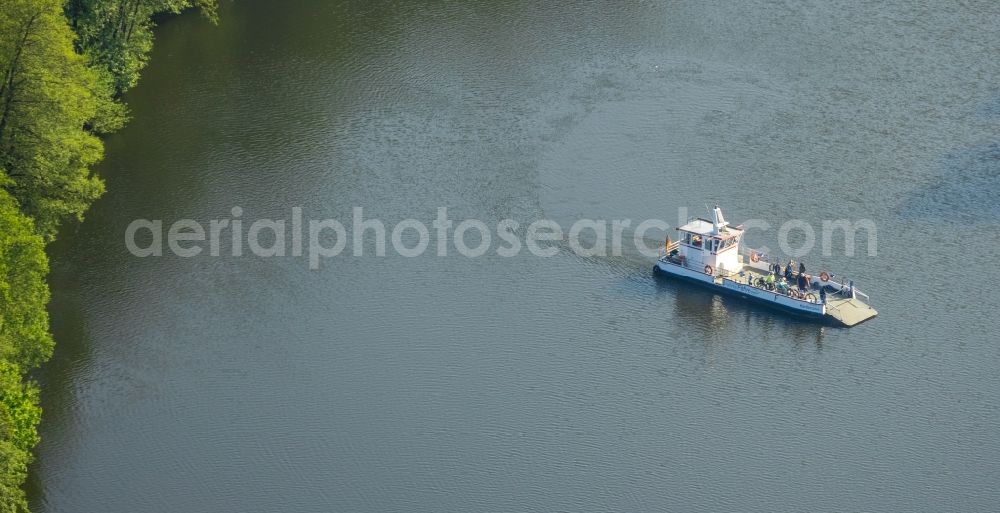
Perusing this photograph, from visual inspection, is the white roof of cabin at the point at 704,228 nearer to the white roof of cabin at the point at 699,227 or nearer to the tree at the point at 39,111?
the white roof of cabin at the point at 699,227

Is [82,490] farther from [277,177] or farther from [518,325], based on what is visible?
[277,177]

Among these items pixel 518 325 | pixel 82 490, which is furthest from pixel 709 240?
pixel 82 490

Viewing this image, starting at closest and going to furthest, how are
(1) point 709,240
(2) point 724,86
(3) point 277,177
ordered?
(1) point 709,240 < (3) point 277,177 < (2) point 724,86

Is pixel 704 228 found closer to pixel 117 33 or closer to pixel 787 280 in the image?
pixel 787 280

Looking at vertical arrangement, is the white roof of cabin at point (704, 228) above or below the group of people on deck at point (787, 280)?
above

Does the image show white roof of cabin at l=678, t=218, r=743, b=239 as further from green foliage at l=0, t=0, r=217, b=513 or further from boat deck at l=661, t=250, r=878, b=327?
green foliage at l=0, t=0, r=217, b=513

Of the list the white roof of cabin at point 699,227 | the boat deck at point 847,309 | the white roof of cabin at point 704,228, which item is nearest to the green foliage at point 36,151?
the white roof of cabin at point 699,227

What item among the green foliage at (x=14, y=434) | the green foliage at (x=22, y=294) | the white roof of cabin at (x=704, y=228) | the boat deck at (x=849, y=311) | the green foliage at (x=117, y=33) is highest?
the green foliage at (x=117, y=33)
